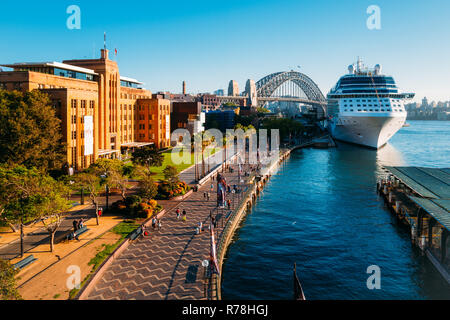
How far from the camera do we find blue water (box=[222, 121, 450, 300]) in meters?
26.4

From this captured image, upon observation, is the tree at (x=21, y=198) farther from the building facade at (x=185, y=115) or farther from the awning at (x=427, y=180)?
the building facade at (x=185, y=115)

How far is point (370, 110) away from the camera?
10638 centimetres

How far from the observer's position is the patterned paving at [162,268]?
21250 millimetres

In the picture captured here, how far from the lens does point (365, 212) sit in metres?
46.6

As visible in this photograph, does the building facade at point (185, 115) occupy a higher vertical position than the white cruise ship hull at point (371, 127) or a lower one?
higher

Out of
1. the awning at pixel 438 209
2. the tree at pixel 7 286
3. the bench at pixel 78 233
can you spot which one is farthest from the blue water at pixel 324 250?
the tree at pixel 7 286

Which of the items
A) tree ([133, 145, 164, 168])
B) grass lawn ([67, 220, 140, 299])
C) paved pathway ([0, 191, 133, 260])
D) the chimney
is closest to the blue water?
grass lawn ([67, 220, 140, 299])

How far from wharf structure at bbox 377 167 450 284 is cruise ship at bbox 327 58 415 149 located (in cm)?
5125

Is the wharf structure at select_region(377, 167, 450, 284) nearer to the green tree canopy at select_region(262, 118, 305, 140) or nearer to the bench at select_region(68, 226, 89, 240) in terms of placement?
the bench at select_region(68, 226, 89, 240)

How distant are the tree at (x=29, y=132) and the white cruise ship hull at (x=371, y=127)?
281 ft

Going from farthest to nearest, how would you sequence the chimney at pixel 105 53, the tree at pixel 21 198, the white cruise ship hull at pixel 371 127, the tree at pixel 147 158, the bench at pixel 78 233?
A: 1. the white cruise ship hull at pixel 371 127
2. the chimney at pixel 105 53
3. the tree at pixel 147 158
4. the bench at pixel 78 233
5. the tree at pixel 21 198

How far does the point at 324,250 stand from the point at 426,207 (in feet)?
32.4

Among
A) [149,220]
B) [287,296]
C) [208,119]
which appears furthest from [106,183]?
[208,119]
